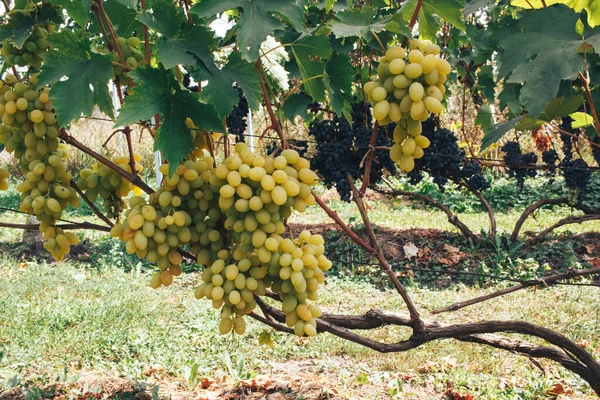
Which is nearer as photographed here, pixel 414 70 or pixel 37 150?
pixel 414 70

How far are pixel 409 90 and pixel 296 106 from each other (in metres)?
1.03

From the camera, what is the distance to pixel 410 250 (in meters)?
5.09

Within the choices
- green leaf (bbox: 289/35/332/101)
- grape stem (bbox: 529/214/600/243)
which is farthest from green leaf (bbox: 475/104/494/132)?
green leaf (bbox: 289/35/332/101)

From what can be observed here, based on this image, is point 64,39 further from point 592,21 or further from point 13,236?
point 13,236

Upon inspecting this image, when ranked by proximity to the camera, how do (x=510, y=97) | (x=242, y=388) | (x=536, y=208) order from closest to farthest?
(x=242, y=388) → (x=510, y=97) → (x=536, y=208)

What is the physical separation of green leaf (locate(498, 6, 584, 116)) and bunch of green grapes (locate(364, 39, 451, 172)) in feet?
1.28

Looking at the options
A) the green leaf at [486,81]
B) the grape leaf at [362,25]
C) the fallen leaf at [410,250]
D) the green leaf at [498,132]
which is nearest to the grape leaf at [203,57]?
the grape leaf at [362,25]

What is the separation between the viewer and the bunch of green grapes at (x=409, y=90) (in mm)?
965

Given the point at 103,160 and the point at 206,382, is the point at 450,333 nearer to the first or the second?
the point at 103,160

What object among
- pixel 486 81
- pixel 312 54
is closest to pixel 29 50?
pixel 312 54

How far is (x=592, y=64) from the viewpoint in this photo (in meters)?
2.11

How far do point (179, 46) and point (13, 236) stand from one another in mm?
5852

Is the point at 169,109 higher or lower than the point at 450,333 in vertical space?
higher

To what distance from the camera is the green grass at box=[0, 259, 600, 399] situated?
9.04 ft
